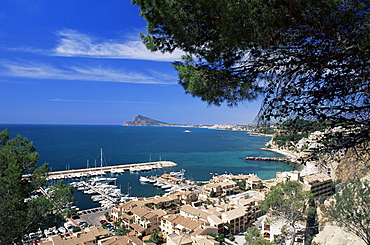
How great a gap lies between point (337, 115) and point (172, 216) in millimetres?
11736

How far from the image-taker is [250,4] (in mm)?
2102

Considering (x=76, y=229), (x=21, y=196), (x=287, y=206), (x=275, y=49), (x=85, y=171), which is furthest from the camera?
(x=85, y=171)

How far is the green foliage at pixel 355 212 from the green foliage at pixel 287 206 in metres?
1.65

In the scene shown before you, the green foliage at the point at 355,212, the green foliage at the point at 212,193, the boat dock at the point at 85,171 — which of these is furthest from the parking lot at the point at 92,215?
the green foliage at the point at 355,212

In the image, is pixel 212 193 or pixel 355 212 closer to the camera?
pixel 355 212

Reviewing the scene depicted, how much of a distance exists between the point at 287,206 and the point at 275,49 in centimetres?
733

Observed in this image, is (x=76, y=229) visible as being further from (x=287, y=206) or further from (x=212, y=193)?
(x=287, y=206)

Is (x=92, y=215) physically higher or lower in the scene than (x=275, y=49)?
lower

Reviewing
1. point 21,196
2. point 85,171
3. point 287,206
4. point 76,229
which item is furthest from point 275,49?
point 85,171

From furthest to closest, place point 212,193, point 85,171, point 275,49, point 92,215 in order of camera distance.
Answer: point 85,171, point 212,193, point 92,215, point 275,49

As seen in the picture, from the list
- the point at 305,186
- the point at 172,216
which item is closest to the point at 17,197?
the point at 172,216

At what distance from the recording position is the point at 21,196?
14.6 feet

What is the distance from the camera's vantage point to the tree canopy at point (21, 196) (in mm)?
4051

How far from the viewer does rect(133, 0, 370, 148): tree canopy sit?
7.05 feet
